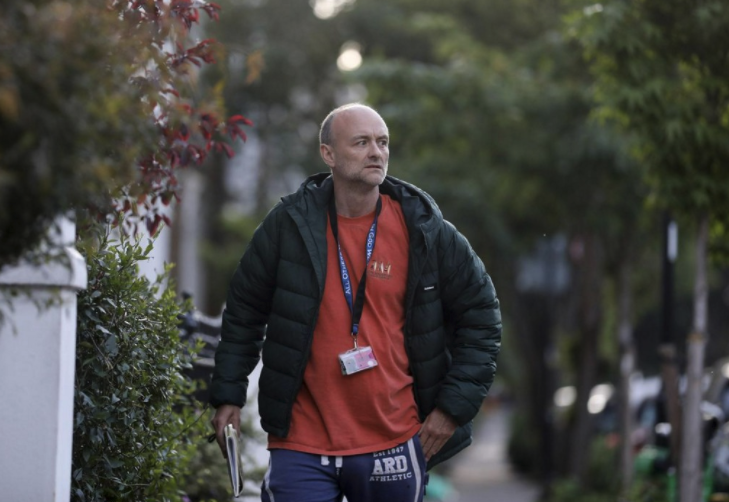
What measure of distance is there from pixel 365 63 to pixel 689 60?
24.9 feet

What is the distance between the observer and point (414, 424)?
4.41 metres

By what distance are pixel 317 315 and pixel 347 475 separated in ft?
1.79

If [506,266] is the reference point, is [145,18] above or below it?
below

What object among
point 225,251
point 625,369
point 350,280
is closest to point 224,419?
point 350,280

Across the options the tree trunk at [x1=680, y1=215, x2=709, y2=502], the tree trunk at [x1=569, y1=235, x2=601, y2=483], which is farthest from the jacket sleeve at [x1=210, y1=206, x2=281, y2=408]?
the tree trunk at [x1=569, y1=235, x2=601, y2=483]

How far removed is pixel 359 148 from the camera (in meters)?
4.43

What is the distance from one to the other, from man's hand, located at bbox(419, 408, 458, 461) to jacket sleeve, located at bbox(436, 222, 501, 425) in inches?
1.4

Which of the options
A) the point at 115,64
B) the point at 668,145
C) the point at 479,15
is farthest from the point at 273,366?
the point at 479,15

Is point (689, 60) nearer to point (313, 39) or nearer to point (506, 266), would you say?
point (506, 266)

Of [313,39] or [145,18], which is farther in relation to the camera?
[313,39]

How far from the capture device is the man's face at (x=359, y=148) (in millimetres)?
4402

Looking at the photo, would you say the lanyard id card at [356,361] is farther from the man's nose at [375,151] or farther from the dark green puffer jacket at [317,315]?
the man's nose at [375,151]

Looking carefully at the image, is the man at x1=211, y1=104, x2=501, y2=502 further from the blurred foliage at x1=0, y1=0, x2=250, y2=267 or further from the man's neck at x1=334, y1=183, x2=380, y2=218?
the blurred foliage at x1=0, y1=0, x2=250, y2=267

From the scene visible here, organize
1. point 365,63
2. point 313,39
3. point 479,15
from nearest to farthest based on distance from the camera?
1. point 365,63
2. point 479,15
3. point 313,39
